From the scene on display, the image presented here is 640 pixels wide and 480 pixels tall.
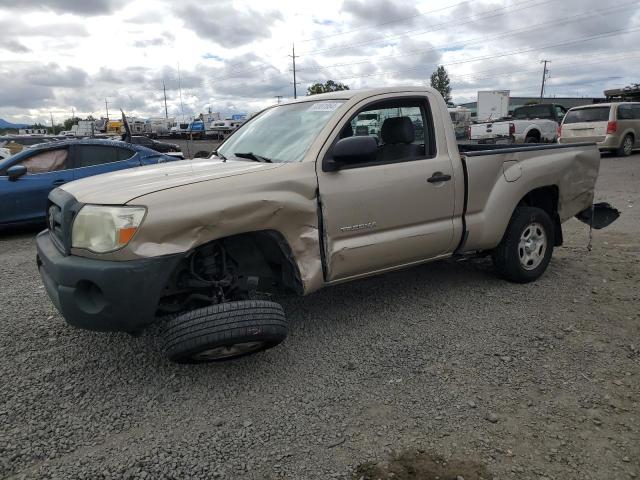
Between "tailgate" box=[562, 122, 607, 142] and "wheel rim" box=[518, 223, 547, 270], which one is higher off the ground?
"tailgate" box=[562, 122, 607, 142]

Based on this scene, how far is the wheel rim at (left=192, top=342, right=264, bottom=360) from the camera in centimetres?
302

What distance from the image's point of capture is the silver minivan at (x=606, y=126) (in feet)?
52.6

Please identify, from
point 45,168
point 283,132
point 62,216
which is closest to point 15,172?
point 45,168

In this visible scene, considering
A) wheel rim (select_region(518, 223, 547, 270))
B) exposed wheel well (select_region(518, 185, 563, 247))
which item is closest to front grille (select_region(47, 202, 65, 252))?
wheel rim (select_region(518, 223, 547, 270))

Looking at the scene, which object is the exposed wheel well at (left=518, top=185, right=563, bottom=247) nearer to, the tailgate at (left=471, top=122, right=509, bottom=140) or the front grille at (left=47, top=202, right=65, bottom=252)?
the front grille at (left=47, top=202, right=65, bottom=252)

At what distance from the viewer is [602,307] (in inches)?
171

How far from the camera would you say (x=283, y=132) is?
4.02m

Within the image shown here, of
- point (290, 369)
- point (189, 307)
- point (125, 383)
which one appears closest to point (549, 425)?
point (290, 369)

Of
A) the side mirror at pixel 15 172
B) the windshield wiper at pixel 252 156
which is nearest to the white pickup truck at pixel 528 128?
the side mirror at pixel 15 172

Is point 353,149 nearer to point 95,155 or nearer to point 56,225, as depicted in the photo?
point 56,225

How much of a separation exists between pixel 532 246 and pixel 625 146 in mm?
14354

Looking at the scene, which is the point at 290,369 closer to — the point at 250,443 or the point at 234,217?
the point at 250,443

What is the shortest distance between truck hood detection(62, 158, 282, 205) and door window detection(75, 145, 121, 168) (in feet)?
16.6

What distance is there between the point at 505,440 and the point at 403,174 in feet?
6.55
